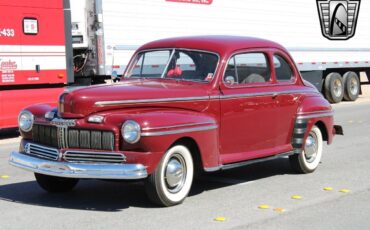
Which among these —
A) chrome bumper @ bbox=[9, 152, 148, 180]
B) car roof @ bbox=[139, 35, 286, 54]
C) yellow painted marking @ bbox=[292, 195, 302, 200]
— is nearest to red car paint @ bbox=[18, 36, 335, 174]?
car roof @ bbox=[139, 35, 286, 54]

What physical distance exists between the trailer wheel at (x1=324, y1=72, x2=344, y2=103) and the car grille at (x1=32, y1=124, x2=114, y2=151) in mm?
16218

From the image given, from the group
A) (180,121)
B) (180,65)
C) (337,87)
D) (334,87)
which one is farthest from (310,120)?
(337,87)

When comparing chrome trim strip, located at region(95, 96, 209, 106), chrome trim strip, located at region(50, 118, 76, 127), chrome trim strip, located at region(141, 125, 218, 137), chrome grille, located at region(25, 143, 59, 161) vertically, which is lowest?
chrome grille, located at region(25, 143, 59, 161)

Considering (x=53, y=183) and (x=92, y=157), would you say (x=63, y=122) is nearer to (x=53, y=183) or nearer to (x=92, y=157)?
(x=92, y=157)

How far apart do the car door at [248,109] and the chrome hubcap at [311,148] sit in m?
0.64

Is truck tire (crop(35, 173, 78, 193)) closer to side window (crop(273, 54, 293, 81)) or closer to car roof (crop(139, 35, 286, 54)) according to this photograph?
car roof (crop(139, 35, 286, 54))

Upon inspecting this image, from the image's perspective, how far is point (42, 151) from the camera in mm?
6121

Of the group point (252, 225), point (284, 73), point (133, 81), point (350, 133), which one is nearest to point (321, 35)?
point (350, 133)

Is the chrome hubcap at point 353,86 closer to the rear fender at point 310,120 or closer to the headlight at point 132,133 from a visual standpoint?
the rear fender at point 310,120

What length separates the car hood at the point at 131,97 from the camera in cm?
586

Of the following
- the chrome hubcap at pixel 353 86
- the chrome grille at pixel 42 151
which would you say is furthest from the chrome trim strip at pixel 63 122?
the chrome hubcap at pixel 353 86

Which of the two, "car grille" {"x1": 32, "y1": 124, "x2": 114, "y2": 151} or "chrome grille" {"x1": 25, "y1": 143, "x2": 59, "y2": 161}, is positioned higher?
"car grille" {"x1": 32, "y1": 124, "x2": 114, "y2": 151}

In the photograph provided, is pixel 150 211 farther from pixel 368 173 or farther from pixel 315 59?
pixel 315 59

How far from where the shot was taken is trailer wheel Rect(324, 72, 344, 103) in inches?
830
